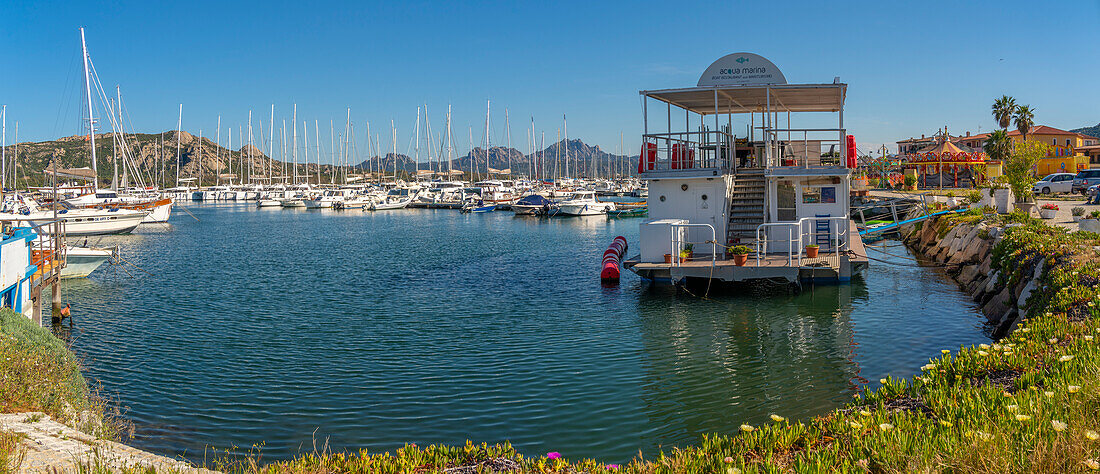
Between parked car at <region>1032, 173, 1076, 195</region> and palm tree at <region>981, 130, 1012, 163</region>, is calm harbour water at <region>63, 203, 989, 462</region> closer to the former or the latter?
parked car at <region>1032, 173, 1076, 195</region>

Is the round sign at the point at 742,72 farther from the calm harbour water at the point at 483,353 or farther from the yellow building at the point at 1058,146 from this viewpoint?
the yellow building at the point at 1058,146

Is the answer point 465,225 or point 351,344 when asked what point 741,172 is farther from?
point 465,225

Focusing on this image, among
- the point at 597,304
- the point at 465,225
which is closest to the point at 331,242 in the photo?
the point at 465,225

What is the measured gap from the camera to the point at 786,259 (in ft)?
68.4

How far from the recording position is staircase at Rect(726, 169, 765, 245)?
2321 cm

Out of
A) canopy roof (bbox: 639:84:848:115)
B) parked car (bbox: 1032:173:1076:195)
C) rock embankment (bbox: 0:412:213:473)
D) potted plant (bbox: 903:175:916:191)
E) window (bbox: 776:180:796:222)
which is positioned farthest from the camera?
potted plant (bbox: 903:175:916:191)

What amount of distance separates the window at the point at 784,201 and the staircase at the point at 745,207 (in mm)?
620

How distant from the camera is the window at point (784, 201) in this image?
23203mm

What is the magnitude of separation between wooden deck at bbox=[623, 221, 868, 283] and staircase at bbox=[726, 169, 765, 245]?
1753mm

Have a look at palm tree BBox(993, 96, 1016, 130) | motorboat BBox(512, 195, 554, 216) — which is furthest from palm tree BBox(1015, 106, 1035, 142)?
motorboat BBox(512, 195, 554, 216)

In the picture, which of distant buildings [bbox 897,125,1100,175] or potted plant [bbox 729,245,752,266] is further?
distant buildings [bbox 897,125,1100,175]

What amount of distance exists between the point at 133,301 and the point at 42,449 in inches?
729

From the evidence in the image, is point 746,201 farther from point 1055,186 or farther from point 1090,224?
point 1055,186

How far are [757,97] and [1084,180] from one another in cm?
3475
